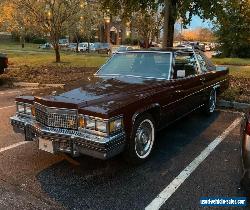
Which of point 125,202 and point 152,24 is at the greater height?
point 152,24

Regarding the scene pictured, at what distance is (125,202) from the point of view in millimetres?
4023

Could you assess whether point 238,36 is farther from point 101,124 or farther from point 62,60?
point 101,124

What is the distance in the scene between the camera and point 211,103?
802 cm

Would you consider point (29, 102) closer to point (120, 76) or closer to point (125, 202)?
point (120, 76)

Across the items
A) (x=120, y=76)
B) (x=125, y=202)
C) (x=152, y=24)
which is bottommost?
(x=125, y=202)

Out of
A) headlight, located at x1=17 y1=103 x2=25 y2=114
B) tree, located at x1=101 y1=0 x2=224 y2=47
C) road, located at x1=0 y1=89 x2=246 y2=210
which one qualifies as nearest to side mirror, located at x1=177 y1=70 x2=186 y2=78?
road, located at x1=0 y1=89 x2=246 y2=210

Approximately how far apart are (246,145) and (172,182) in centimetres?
127

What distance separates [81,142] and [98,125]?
305 mm

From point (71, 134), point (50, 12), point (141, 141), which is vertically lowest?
point (141, 141)

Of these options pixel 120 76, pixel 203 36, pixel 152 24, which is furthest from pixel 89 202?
pixel 203 36

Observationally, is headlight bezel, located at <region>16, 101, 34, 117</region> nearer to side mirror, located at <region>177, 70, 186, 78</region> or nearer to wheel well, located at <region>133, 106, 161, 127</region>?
wheel well, located at <region>133, 106, 161, 127</region>

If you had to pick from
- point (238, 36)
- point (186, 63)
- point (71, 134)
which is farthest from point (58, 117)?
point (238, 36)

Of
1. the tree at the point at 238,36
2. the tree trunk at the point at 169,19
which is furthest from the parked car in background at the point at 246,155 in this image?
the tree at the point at 238,36

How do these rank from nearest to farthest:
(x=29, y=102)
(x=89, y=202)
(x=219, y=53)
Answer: (x=89, y=202) → (x=29, y=102) → (x=219, y=53)
